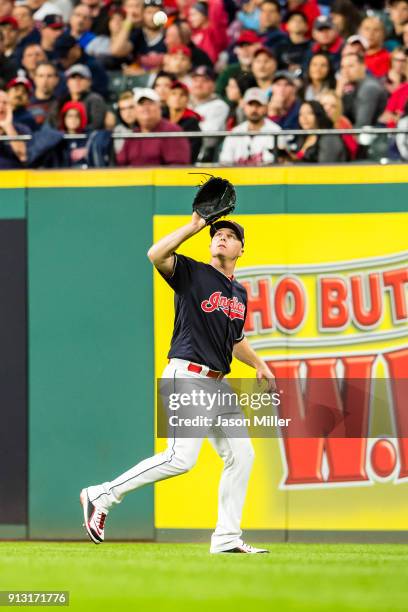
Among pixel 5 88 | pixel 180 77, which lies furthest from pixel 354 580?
pixel 5 88

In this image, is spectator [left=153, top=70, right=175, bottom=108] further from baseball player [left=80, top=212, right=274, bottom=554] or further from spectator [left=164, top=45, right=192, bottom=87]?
baseball player [left=80, top=212, right=274, bottom=554]

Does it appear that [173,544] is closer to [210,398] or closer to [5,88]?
[210,398]

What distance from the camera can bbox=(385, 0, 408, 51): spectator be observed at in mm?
12312

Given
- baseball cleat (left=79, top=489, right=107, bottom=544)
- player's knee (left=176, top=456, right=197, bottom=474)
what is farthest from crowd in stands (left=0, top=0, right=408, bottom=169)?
baseball cleat (left=79, top=489, right=107, bottom=544)

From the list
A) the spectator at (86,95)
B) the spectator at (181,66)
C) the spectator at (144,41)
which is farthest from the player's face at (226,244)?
the spectator at (144,41)

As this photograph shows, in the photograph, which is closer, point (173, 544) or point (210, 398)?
point (210, 398)

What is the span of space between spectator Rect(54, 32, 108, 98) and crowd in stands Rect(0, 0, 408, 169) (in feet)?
0.06

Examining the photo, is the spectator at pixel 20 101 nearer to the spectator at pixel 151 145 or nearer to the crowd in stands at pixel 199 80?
the crowd in stands at pixel 199 80

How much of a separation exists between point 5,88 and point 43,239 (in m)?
3.52

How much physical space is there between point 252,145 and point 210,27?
3779mm

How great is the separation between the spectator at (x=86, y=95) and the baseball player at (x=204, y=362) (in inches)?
122

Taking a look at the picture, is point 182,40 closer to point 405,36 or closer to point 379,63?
point 379,63

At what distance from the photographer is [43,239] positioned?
9992 mm

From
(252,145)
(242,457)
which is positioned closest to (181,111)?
(252,145)
